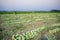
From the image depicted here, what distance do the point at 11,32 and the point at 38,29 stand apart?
1.42 ft

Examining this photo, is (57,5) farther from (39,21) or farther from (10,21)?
(10,21)

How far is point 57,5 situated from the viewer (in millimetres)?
1991

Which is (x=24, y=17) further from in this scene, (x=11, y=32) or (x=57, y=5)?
(x=57, y=5)

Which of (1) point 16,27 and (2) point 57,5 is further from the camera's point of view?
(2) point 57,5

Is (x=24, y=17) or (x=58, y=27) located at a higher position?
(x=24, y=17)

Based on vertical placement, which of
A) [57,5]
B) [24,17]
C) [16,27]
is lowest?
[16,27]

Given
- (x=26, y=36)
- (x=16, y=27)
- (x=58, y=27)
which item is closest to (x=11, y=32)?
(x=16, y=27)

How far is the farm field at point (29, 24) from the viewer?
6.04 feet

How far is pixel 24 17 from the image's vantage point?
1917 mm

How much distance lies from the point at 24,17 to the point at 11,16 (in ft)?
0.69

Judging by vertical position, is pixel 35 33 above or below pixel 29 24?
below

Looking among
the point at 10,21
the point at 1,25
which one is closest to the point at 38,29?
the point at 10,21

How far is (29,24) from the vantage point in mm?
1895

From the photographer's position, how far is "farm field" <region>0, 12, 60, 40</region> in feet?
6.04
